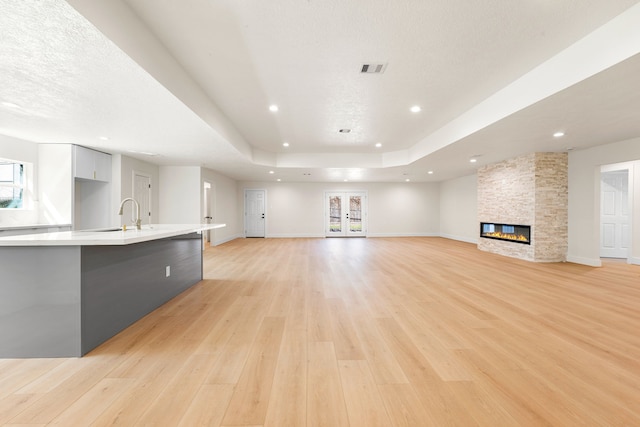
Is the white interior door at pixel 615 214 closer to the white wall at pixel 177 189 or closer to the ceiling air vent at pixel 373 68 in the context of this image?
the ceiling air vent at pixel 373 68

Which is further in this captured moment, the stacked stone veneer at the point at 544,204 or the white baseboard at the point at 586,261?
the stacked stone veneer at the point at 544,204

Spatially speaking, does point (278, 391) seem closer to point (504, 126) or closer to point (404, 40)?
point (404, 40)

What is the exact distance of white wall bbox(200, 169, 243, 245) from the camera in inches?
351

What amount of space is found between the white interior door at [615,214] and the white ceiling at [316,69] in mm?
2396

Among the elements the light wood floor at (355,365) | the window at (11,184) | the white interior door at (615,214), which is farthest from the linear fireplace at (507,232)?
the window at (11,184)

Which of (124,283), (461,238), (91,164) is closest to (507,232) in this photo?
(461,238)

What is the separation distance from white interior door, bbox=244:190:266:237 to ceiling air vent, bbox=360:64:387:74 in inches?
345

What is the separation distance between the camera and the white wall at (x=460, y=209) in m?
9.52

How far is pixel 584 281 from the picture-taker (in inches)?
172

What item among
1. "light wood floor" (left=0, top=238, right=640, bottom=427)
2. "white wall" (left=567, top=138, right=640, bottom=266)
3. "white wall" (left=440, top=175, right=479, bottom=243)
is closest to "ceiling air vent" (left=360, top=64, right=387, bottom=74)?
"light wood floor" (left=0, top=238, right=640, bottom=427)

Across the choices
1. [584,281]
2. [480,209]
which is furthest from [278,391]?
[480,209]

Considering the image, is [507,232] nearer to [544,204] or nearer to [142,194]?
[544,204]

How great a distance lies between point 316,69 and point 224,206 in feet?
25.0

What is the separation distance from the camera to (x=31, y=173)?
514 centimetres
